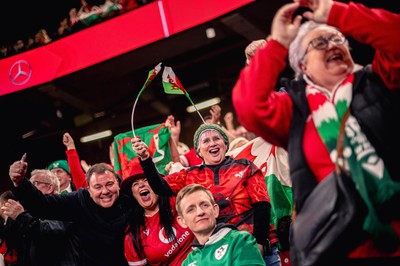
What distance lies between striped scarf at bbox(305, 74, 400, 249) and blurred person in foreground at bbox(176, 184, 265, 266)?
3.50 feet

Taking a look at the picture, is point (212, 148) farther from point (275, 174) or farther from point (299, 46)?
point (299, 46)

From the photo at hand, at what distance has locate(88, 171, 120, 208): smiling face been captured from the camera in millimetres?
3227

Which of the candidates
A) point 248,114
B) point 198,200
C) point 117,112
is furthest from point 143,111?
point 248,114

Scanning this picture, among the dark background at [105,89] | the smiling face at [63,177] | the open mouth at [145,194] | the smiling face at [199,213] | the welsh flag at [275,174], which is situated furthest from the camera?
the dark background at [105,89]

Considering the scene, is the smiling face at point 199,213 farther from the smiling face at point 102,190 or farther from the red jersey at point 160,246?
the smiling face at point 102,190

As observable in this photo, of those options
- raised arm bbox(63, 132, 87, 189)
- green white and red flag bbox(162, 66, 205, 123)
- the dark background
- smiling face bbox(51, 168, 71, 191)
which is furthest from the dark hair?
the dark background

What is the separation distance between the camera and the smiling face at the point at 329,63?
5.07 ft

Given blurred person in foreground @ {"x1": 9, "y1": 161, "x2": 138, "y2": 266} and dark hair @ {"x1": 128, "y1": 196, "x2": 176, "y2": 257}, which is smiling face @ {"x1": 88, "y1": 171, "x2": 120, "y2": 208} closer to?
blurred person in foreground @ {"x1": 9, "y1": 161, "x2": 138, "y2": 266}

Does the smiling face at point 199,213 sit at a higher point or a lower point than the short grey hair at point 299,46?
lower

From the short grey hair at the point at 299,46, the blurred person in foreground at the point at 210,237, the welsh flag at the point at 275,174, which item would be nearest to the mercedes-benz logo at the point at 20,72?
the welsh flag at the point at 275,174

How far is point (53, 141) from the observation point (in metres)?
9.93

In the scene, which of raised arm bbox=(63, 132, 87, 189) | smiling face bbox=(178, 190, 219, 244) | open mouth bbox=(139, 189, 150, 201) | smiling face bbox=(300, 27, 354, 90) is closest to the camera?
smiling face bbox=(300, 27, 354, 90)

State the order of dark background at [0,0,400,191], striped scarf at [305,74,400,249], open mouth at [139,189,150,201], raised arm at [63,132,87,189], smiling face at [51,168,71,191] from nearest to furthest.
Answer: striped scarf at [305,74,400,249], open mouth at [139,189,150,201], raised arm at [63,132,87,189], smiling face at [51,168,71,191], dark background at [0,0,400,191]

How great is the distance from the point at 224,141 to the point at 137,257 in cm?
95
